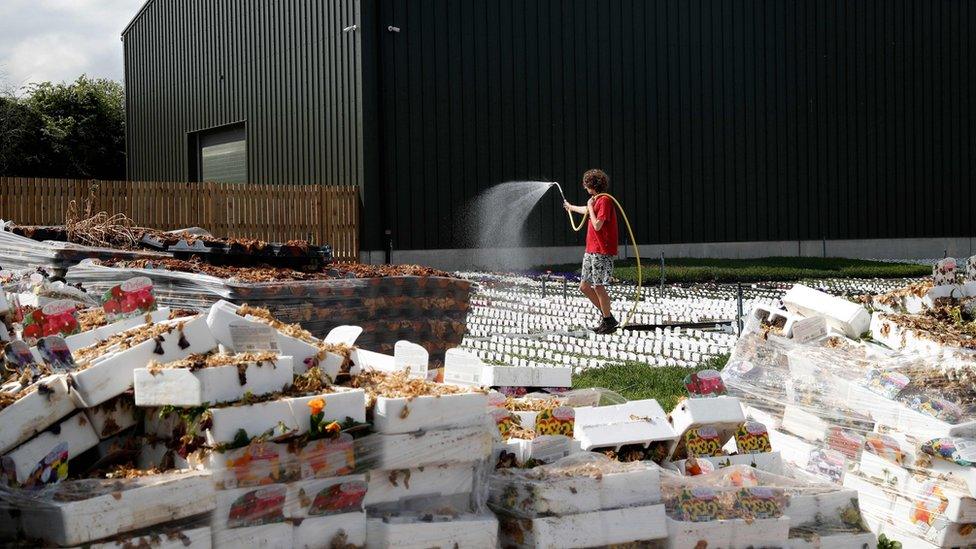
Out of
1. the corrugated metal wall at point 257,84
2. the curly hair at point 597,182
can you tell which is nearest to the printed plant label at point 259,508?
the curly hair at point 597,182

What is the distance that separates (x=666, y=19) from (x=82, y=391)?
23.8 metres

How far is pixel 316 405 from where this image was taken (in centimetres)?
394

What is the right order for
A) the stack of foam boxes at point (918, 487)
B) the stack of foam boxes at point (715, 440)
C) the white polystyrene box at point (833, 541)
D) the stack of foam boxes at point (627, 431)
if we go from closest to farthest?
the white polystyrene box at point (833, 541) → the stack of foam boxes at point (627, 431) → the stack of foam boxes at point (918, 487) → the stack of foam boxes at point (715, 440)

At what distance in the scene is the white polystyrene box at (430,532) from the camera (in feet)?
13.1

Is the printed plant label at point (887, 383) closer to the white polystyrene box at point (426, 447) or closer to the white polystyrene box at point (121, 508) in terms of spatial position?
the white polystyrene box at point (426, 447)

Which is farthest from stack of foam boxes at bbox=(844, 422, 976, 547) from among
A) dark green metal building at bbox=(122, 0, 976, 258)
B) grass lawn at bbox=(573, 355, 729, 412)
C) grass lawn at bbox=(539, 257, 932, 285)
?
dark green metal building at bbox=(122, 0, 976, 258)

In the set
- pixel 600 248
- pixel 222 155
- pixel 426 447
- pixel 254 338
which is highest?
pixel 222 155

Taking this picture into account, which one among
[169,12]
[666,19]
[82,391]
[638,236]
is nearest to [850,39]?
[666,19]

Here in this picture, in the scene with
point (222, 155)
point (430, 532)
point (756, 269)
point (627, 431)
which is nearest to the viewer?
point (430, 532)

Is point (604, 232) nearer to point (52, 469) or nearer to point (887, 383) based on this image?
point (887, 383)

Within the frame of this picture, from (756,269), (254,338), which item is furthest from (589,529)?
(756,269)

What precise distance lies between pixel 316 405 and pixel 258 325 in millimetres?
585

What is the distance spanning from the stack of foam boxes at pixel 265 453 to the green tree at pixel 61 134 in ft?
137

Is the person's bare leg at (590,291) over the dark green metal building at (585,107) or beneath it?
beneath
